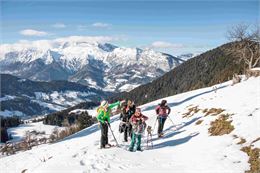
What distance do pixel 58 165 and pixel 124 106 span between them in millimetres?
8929

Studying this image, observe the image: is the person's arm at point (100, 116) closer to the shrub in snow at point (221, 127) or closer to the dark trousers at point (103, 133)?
the dark trousers at point (103, 133)

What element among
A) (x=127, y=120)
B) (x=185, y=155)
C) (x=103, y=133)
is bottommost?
(x=185, y=155)

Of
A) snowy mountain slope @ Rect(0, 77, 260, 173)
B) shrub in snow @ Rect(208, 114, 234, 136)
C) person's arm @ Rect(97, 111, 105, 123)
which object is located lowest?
snowy mountain slope @ Rect(0, 77, 260, 173)

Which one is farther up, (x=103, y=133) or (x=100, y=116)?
(x=100, y=116)

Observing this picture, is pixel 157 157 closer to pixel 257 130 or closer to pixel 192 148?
pixel 192 148

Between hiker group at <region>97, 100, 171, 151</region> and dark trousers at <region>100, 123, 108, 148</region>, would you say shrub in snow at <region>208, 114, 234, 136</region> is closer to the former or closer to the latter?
hiker group at <region>97, 100, 171, 151</region>

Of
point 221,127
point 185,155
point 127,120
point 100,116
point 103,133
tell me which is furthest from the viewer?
A: point 127,120

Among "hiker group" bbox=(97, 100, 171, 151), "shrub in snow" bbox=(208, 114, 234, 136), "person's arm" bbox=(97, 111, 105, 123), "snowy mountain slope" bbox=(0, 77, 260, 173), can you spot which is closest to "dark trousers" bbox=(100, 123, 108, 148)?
"hiker group" bbox=(97, 100, 171, 151)

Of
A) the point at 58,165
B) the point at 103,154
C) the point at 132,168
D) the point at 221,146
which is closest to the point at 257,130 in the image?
the point at 221,146

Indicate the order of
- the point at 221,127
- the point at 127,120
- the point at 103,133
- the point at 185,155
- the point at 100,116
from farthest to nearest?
the point at 127,120 < the point at 103,133 < the point at 100,116 < the point at 221,127 < the point at 185,155

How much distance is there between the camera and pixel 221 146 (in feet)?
69.1

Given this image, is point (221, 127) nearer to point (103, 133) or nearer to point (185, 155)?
point (185, 155)

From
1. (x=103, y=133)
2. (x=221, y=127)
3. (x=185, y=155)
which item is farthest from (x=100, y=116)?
(x=221, y=127)

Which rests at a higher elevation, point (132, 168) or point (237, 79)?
point (237, 79)
